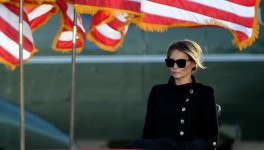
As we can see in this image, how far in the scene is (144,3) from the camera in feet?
19.2

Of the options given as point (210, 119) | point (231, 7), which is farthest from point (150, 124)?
point (231, 7)

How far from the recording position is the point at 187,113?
Result: 222 inches

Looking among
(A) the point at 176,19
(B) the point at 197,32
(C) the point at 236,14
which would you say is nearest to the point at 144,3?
(A) the point at 176,19

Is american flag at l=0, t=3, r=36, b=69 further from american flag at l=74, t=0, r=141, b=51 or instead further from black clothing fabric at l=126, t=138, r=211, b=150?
black clothing fabric at l=126, t=138, r=211, b=150

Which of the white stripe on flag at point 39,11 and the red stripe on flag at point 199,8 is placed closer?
the red stripe on flag at point 199,8

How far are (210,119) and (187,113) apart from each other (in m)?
0.15

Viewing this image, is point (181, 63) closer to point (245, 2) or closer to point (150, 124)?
point (150, 124)

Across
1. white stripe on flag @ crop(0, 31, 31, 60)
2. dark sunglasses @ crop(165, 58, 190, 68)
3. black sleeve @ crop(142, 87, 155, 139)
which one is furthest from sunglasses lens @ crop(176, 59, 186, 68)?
white stripe on flag @ crop(0, 31, 31, 60)

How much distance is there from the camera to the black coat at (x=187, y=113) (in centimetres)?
560

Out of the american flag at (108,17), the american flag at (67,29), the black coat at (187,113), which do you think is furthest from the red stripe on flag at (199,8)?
the american flag at (67,29)

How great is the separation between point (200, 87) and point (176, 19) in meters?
0.51

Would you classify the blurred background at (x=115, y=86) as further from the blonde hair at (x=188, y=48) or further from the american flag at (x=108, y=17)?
the blonde hair at (x=188, y=48)

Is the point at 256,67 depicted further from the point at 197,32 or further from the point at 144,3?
the point at 144,3

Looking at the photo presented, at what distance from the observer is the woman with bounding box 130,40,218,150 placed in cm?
556
